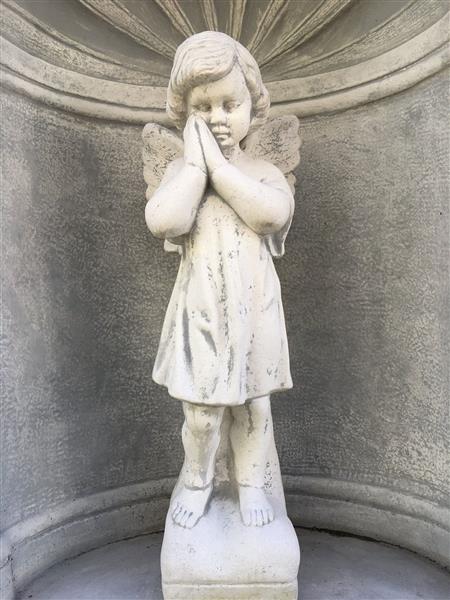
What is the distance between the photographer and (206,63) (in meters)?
1.66

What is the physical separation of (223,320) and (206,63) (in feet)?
2.39

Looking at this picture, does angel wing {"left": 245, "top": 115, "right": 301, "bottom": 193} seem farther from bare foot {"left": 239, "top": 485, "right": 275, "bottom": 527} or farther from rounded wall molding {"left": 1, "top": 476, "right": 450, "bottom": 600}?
rounded wall molding {"left": 1, "top": 476, "right": 450, "bottom": 600}

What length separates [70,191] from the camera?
7.84 ft

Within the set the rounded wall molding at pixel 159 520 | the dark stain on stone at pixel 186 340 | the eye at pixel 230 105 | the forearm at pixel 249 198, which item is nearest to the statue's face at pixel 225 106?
the eye at pixel 230 105

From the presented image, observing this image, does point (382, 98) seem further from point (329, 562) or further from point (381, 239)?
point (329, 562)

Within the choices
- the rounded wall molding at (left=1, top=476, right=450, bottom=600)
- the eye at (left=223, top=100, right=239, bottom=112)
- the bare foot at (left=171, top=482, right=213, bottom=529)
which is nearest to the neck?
the eye at (left=223, top=100, right=239, bottom=112)

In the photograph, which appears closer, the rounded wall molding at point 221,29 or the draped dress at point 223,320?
the draped dress at point 223,320

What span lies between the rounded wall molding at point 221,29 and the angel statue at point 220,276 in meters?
0.70

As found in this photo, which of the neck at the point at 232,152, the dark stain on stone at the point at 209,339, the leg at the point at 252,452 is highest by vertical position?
the neck at the point at 232,152

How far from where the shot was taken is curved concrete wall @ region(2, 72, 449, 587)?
2.16 meters

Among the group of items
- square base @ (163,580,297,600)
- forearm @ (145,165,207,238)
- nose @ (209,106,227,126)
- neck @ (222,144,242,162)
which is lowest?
square base @ (163,580,297,600)

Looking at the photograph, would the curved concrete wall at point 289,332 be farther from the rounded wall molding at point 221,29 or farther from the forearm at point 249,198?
the forearm at point 249,198

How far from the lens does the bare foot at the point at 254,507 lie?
1.77 meters

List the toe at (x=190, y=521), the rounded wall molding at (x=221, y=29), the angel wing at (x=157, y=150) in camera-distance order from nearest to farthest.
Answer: the toe at (x=190, y=521) → the angel wing at (x=157, y=150) → the rounded wall molding at (x=221, y=29)
